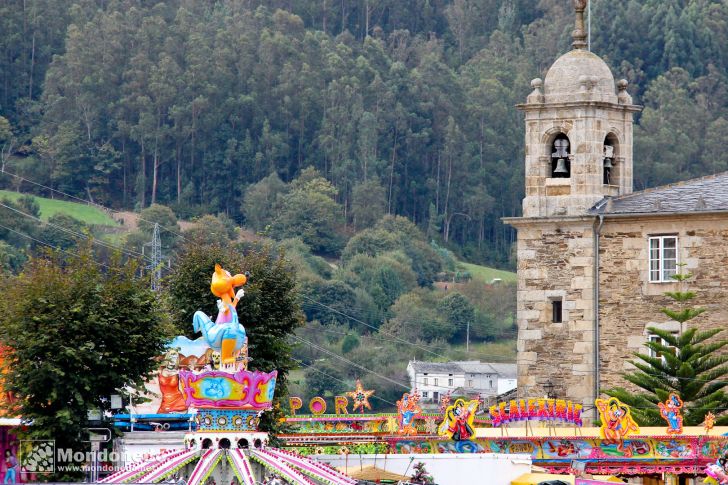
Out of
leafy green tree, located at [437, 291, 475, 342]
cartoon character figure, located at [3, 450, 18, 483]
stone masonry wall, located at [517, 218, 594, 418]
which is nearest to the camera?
cartoon character figure, located at [3, 450, 18, 483]

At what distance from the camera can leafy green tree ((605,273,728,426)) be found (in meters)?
56.2

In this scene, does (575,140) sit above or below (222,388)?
above

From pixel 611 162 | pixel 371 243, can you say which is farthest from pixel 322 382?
pixel 611 162

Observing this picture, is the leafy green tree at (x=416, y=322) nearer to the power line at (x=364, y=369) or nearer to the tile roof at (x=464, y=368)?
the power line at (x=364, y=369)

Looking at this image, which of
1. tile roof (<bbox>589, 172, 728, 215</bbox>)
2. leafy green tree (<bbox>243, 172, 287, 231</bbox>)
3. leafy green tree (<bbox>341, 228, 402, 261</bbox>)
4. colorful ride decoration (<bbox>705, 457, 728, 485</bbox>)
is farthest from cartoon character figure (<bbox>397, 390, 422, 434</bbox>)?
leafy green tree (<bbox>243, 172, 287, 231</bbox>)

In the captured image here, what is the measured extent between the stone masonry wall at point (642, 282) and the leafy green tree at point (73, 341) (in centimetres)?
1518

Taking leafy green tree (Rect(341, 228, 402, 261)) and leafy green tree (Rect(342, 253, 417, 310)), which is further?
leafy green tree (Rect(341, 228, 402, 261))

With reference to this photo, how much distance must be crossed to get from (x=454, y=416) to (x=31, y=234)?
91.7 metres

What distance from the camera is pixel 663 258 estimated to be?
59.8m

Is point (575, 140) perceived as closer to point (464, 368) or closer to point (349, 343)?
point (464, 368)

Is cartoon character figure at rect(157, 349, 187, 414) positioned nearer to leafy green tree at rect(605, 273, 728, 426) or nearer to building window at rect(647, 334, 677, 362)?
leafy green tree at rect(605, 273, 728, 426)

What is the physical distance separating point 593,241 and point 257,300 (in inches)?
426

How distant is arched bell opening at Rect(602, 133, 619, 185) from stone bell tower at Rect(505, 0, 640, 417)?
26 mm

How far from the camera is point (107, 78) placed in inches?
6427
